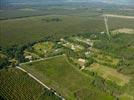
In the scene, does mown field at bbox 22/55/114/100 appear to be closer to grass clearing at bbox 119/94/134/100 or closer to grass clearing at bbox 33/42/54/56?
grass clearing at bbox 119/94/134/100

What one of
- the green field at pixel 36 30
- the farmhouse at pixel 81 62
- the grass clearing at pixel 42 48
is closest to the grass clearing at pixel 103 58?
the farmhouse at pixel 81 62

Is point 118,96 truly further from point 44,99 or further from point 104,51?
point 104,51

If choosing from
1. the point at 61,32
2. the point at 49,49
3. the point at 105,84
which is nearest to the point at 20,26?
the point at 61,32

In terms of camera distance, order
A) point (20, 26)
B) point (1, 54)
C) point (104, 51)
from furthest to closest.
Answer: point (20, 26) < point (104, 51) < point (1, 54)

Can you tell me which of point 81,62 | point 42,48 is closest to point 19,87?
point 81,62

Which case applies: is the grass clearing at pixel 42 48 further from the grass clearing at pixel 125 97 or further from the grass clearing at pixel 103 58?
the grass clearing at pixel 125 97
